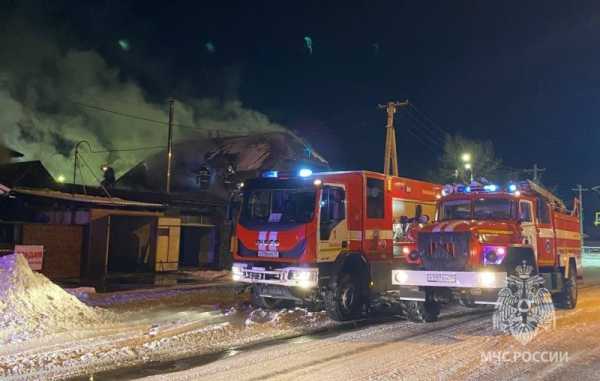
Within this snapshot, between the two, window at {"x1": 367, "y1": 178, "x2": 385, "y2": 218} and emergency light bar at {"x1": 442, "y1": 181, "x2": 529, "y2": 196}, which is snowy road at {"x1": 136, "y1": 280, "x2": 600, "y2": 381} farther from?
emergency light bar at {"x1": 442, "y1": 181, "x2": 529, "y2": 196}

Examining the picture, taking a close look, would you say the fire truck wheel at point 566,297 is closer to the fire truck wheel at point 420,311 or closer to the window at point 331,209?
the fire truck wheel at point 420,311

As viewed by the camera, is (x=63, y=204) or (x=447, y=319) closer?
(x=447, y=319)

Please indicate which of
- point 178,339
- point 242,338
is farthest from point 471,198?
point 178,339

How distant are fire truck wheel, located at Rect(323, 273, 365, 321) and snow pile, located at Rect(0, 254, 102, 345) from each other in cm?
490

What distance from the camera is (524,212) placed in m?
12.2

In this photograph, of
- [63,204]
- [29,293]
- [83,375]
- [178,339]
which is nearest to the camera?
[83,375]

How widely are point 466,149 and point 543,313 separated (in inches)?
1556

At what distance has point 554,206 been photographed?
14.0 m

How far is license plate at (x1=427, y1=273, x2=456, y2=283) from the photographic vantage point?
1056 centimetres

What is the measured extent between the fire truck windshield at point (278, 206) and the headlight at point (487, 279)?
3658mm

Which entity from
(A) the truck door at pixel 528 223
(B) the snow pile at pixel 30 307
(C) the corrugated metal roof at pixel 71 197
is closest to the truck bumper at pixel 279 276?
(B) the snow pile at pixel 30 307

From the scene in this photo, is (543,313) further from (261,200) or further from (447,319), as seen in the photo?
(261,200)

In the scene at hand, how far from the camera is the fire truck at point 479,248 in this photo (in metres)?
10.6

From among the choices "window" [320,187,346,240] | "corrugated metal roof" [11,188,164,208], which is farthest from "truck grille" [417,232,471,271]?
"corrugated metal roof" [11,188,164,208]
